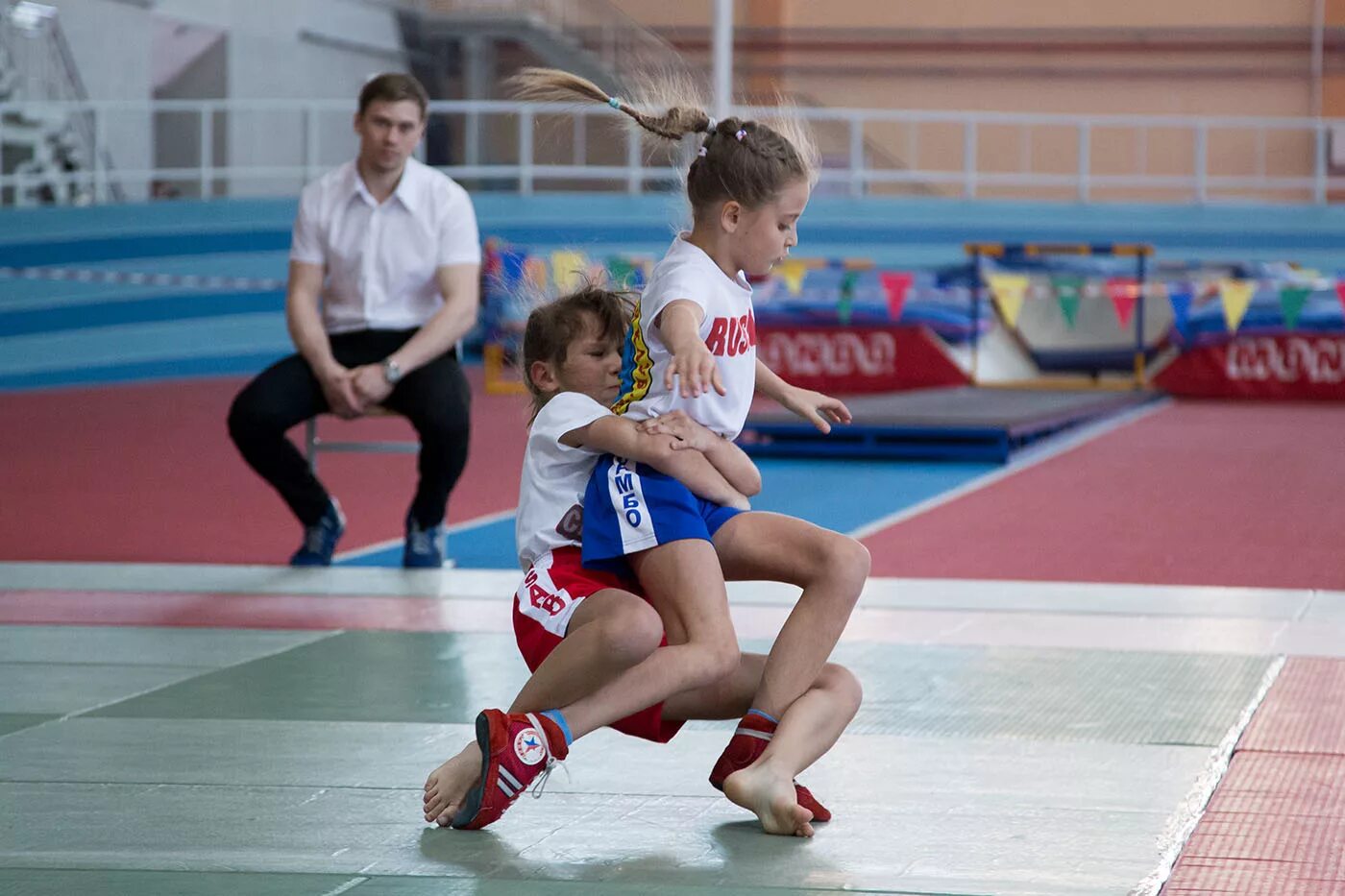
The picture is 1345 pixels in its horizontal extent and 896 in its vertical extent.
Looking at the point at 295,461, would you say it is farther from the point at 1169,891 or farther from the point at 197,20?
the point at 197,20

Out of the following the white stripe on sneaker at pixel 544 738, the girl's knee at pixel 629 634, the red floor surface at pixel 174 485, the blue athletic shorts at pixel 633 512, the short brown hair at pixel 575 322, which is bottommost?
the red floor surface at pixel 174 485

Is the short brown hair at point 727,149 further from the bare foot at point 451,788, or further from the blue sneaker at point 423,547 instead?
the blue sneaker at point 423,547

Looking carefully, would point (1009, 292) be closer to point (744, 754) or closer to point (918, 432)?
point (918, 432)

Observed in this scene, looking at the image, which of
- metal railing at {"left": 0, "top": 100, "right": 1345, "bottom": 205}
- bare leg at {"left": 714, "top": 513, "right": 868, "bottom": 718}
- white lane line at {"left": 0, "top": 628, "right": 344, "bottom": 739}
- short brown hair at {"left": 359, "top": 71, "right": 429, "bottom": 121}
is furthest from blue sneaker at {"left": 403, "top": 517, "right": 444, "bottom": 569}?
→ metal railing at {"left": 0, "top": 100, "right": 1345, "bottom": 205}

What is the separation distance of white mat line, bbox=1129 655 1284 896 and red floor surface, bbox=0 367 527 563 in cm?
348

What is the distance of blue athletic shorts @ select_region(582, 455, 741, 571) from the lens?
2949mm

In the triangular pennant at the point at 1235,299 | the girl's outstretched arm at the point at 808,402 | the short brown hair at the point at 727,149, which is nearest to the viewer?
the short brown hair at the point at 727,149

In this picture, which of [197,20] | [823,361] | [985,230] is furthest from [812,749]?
[197,20]

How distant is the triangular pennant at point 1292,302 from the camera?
1402cm

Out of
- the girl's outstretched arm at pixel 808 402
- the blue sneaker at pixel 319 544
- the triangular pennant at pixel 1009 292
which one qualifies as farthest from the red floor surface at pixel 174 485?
the triangular pennant at pixel 1009 292

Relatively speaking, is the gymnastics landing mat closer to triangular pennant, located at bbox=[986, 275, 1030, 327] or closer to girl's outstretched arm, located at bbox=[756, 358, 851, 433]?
triangular pennant, located at bbox=[986, 275, 1030, 327]

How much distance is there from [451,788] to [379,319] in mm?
3144

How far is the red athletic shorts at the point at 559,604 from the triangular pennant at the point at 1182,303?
1242 cm

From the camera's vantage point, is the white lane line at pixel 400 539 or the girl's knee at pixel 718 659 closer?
the girl's knee at pixel 718 659
